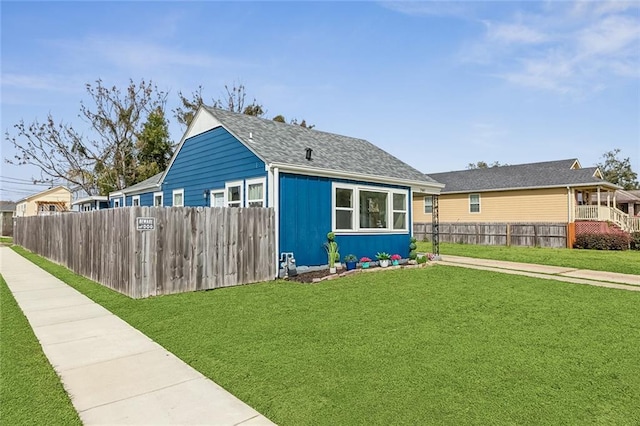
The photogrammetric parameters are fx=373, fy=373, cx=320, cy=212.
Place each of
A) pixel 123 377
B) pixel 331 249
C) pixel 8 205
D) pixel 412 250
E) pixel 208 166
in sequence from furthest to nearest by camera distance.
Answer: pixel 8 205, pixel 412 250, pixel 208 166, pixel 331 249, pixel 123 377

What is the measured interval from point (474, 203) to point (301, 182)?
60.5 feet

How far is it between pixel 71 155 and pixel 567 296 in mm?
38472

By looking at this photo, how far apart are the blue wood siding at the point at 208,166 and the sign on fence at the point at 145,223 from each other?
3.50 meters

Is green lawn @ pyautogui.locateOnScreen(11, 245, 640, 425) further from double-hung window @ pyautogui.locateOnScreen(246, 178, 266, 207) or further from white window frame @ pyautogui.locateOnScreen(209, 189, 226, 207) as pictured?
white window frame @ pyautogui.locateOnScreen(209, 189, 226, 207)

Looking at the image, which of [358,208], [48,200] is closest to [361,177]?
[358,208]

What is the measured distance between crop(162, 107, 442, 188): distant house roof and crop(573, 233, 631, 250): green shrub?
11.1m

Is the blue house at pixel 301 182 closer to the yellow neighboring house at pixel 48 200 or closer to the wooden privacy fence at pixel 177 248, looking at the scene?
the wooden privacy fence at pixel 177 248

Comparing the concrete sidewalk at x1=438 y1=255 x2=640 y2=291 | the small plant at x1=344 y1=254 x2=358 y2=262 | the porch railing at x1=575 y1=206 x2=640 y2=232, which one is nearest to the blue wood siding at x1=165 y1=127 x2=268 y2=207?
the small plant at x1=344 y1=254 x2=358 y2=262

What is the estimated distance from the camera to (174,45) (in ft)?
48.3

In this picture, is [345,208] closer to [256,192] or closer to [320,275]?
[320,275]

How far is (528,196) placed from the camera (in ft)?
74.9

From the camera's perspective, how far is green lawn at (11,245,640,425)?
10.1ft

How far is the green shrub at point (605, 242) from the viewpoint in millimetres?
18922

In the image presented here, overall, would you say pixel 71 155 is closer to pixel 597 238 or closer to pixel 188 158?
pixel 188 158
